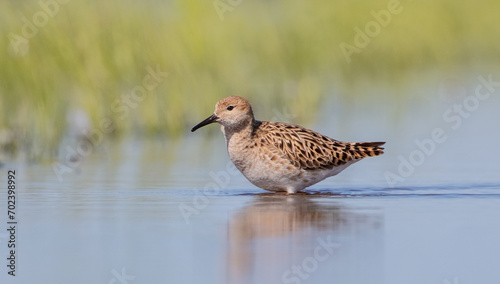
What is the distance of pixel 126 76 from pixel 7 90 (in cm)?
221

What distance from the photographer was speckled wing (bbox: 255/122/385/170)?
502 inches

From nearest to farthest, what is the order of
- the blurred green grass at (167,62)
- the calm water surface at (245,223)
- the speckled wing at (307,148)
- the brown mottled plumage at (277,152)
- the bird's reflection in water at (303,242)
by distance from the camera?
the bird's reflection in water at (303,242), the calm water surface at (245,223), the brown mottled plumage at (277,152), the speckled wing at (307,148), the blurred green grass at (167,62)

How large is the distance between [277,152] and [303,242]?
351 centimetres

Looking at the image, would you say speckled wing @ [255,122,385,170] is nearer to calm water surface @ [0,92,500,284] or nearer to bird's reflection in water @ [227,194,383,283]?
calm water surface @ [0,92,500,284]

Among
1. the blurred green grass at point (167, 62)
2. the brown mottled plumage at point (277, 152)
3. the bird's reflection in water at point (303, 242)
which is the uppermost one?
the blurred green grass at point (167, 62)

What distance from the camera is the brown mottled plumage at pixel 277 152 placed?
41.5 ft

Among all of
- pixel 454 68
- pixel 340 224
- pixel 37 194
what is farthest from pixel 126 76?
pixel 454 68

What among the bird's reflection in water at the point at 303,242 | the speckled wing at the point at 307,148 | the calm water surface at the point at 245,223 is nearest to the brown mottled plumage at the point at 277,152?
the speckled wing at the point at 307,148

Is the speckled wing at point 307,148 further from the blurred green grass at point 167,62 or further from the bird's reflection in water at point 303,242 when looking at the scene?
the blurred green grass at point 167,62

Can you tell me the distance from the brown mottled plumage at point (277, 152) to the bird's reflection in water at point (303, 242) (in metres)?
0.88

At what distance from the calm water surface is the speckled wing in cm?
35

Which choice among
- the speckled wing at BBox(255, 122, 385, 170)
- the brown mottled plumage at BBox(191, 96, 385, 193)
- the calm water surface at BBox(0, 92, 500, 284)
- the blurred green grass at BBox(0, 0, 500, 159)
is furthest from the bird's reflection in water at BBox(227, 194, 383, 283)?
the blurred green grass at BBox(0, 0, 500, 159)

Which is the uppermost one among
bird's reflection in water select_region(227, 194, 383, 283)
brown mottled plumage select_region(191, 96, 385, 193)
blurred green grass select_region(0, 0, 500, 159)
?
blurred green grass select_region(0, 0, 500, 159)

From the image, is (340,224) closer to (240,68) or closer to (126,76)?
(126,76)
